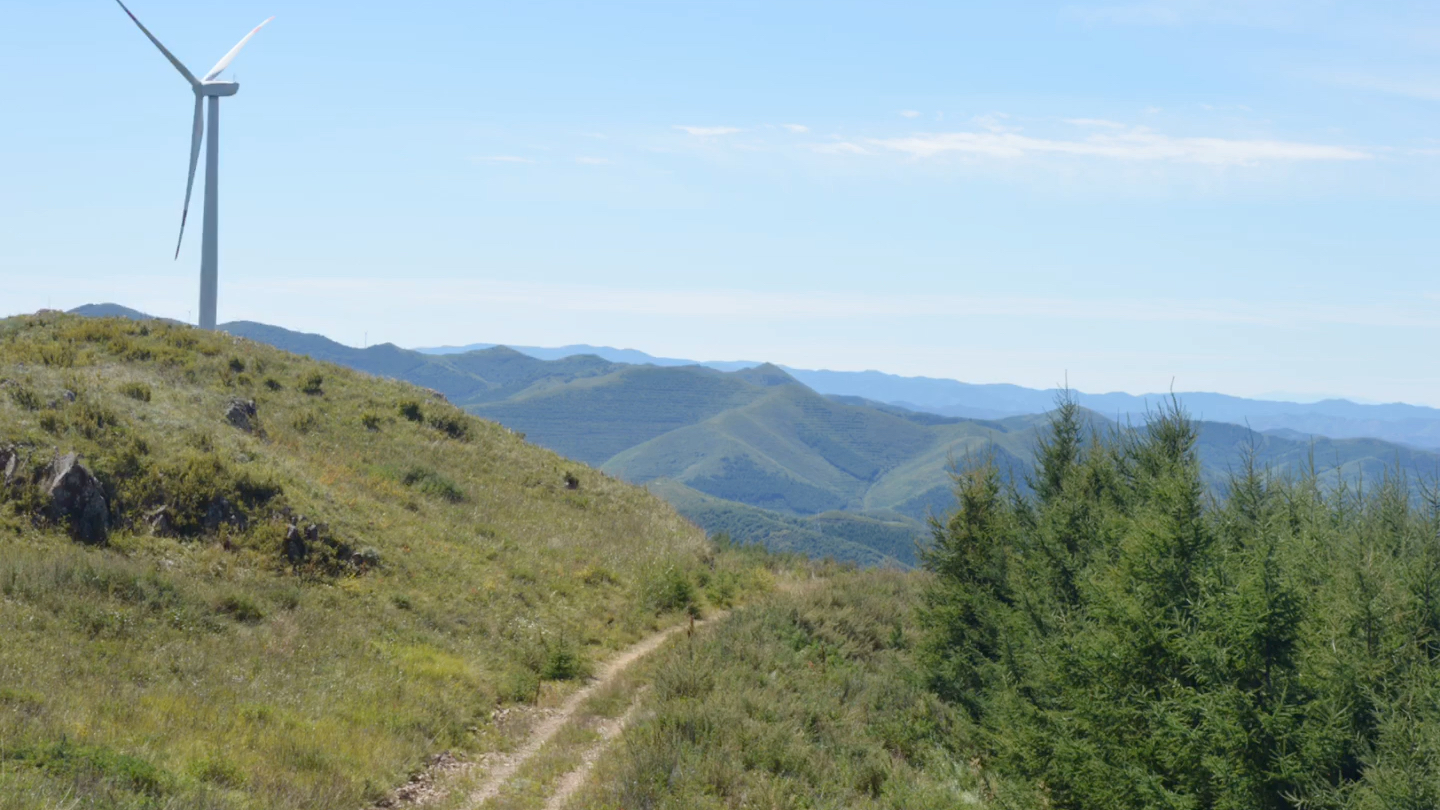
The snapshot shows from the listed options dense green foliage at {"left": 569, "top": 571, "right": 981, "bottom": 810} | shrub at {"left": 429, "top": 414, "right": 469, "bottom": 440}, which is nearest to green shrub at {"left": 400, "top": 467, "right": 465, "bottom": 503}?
shrub at {"left": 429, "top": 414, "right": 469, "bottom": 440}

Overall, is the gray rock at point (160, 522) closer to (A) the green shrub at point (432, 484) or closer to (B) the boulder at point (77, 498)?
(B) the boulder at point (77, 498)

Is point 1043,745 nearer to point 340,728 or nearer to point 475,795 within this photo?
point 475,795

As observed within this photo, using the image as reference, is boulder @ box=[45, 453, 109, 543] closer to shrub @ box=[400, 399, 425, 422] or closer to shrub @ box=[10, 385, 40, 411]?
shrub @ box=[10, 385, 40, 411]

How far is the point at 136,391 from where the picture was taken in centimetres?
2712

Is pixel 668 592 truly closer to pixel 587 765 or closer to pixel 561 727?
pixel 561 727

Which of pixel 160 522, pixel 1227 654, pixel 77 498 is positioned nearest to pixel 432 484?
pixel 160 522

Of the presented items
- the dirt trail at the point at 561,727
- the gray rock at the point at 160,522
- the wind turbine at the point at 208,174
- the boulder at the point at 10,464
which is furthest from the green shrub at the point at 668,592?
the wind turbine at the point at 208,174

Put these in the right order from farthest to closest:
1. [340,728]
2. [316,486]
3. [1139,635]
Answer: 1. [316,486]
2. [340,728]
3. [1139,635]

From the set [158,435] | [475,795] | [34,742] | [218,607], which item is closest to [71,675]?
[34,742]

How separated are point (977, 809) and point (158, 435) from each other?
→ 21.6 meters

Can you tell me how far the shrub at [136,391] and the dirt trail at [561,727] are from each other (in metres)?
16.9

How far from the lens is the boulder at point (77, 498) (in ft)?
61.1

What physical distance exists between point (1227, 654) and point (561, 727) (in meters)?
10.9

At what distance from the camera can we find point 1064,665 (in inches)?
565
